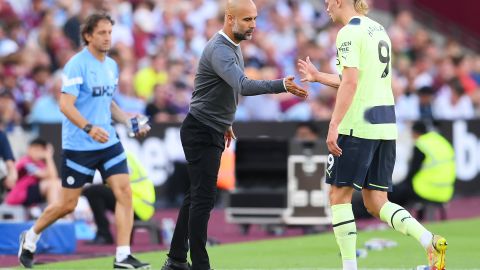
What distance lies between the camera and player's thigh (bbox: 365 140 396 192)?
10219 mm

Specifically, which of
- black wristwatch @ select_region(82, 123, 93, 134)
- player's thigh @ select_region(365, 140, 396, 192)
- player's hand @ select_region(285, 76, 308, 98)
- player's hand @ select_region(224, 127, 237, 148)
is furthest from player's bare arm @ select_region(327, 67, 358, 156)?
black wristwatch @ select_region(82, 123, 93, 134)

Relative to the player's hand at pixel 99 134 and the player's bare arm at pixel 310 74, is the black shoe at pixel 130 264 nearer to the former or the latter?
the player's hand at pixel 99 134

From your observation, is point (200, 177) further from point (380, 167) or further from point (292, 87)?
point (380, 167)

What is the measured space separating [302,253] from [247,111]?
8.48 metres

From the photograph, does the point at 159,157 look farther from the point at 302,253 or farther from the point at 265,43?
the point at 302,253

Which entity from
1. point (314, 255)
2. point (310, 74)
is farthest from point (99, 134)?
point (314, 255)

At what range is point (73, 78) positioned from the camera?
12008mm

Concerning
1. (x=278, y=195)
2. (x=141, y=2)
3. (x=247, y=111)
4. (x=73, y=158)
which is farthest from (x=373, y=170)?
(x=141, y=2)

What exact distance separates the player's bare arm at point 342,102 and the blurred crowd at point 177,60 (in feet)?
27.7

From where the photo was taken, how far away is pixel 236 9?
10070 millimetres

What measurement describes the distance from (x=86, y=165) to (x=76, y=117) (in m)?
0.68

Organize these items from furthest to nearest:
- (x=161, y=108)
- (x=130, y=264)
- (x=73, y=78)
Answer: (x=161, y=108), (x=73, y=78), (x=130, y=264)

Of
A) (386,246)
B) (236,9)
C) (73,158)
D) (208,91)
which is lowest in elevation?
(386,246)

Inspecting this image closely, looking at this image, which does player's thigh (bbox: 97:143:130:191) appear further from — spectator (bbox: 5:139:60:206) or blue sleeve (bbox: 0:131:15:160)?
spectator (bbox: 5:139:60:206)
